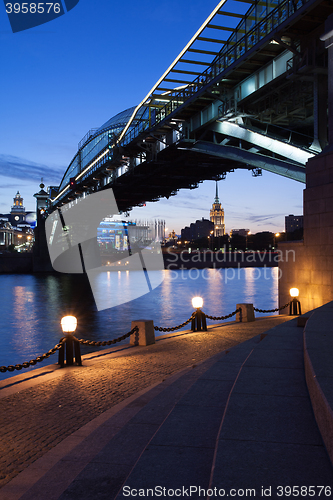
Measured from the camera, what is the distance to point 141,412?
535 centimetres

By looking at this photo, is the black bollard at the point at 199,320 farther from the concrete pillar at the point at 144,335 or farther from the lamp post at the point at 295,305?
the lamp post at the point at 295,305

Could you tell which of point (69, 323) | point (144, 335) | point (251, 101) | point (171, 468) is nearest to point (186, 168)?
point (251, 101)

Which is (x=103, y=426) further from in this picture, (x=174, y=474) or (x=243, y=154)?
(x=243, y=154)

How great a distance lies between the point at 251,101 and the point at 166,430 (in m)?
22.8

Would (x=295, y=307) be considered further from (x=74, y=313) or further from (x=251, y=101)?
(x=74, y=313)

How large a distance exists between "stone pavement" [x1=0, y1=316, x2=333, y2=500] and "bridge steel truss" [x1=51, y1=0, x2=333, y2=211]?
46.0 ft

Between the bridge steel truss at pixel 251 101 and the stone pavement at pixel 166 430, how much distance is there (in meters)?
14.0

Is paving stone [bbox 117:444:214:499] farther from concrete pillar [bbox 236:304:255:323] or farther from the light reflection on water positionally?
concrete pillar [bbox 236:304:255:323]

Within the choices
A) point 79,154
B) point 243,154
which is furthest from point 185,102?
point 79,154

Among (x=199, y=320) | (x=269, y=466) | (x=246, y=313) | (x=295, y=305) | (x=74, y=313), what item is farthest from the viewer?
(x=74, y=313)

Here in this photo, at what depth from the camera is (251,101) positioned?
23766 millimetres

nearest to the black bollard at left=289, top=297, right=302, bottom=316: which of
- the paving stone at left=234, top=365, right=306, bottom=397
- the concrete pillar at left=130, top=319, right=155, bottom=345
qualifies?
the concrete pillar at left=130, top=319, right=155, bottom=345

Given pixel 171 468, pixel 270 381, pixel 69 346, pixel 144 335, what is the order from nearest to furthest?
pixel 171 468 → pixel 270 381 → pixel 69 346 → pixel 144 335

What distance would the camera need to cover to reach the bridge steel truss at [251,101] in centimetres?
1753
